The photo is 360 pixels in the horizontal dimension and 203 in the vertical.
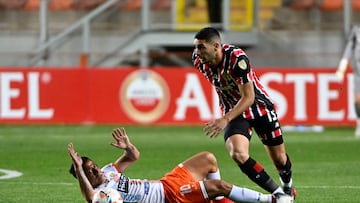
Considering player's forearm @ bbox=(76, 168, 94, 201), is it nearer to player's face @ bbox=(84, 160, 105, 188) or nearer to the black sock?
player's face @ bbox=(84, 160, 105, 188)

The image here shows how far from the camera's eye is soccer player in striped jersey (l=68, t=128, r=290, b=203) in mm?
10453

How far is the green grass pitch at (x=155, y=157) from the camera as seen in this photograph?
13164 mm

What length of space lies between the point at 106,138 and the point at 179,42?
827 centimetres

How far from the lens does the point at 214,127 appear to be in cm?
1041

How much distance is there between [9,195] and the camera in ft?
41.9

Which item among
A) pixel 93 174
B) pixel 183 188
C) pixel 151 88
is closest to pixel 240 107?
pixel 183 188

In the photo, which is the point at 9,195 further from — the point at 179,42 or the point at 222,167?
the point at 179,42

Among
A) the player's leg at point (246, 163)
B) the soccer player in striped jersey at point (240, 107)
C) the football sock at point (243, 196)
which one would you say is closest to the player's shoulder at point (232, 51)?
the soccer player in striped jersey at point (240, 107)

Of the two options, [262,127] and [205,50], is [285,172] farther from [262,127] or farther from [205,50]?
[205,50]

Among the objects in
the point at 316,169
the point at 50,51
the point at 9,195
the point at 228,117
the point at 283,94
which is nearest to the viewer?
the point at 228,117

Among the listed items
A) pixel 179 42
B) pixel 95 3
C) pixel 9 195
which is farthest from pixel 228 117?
pixel 95 3

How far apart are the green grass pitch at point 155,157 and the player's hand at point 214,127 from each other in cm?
193

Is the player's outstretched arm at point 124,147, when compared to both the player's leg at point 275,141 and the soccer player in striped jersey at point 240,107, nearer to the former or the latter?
the soccer player in striped jersey at point 240,107

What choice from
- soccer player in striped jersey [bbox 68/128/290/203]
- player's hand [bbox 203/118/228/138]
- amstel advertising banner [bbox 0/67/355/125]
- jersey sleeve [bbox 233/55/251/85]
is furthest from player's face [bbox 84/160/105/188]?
amstel advertising banner [bbox 0/67/355/125]
